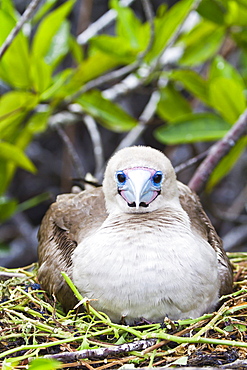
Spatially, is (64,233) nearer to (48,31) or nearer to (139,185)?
(139,185)

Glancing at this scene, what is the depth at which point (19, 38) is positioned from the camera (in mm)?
3619

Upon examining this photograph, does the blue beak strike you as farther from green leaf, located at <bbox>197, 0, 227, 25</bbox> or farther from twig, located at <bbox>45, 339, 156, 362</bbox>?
green leaf, located at <bbox>197, 0, 227, 25</bbox>

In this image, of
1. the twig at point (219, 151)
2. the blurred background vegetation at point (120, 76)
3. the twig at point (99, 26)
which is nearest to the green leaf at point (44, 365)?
the blurred background vegetation at point (120, 76)

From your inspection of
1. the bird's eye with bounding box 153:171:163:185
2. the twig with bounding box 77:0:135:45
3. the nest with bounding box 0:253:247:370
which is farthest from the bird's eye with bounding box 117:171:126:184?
the twig with bounding box 77:0:135:45

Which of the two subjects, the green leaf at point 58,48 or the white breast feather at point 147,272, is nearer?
the white breast feather at point 147,272

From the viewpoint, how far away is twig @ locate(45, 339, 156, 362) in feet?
7.13

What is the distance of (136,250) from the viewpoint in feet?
8.36

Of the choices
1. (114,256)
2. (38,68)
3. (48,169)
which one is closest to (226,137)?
(38,68)

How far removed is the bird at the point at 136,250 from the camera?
2.47 m

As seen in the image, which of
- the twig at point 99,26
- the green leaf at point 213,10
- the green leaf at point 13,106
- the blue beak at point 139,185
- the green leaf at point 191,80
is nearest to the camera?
the blue beak at point 139,185

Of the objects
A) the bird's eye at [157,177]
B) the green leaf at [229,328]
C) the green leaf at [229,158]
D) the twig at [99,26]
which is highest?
the twig at [99,26]

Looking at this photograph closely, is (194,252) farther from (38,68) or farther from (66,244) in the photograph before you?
(38,68)

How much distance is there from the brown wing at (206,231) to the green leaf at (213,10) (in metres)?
1.41

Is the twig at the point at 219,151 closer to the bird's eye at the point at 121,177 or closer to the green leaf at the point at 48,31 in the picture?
the bird's eye at the point at 121,177
